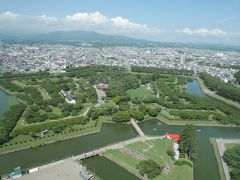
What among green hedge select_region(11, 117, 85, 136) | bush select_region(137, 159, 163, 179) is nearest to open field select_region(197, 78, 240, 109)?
green hedge select_region(11, 117, 85, 136)

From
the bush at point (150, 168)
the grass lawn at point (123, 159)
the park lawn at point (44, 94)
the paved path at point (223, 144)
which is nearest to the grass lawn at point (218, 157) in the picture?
the paved path at point (223, 144)

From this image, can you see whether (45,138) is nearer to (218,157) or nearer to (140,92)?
(218,157)

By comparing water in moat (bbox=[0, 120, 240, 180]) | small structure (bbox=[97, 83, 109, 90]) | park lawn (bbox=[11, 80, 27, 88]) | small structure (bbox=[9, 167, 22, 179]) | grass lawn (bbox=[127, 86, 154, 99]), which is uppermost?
small structure (bbox=[97, 83, 109, 90])

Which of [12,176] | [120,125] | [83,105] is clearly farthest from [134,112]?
[12,176]

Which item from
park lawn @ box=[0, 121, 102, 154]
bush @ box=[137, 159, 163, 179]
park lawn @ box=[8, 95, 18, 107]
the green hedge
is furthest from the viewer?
park lawn @ box=[8, 95, 18, 107]

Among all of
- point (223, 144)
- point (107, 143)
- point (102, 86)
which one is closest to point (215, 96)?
point (102, 86)

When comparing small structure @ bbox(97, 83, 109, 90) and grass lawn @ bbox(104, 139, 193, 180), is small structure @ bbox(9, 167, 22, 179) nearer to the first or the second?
grass lawn @ bbox(104, 139, 193, 180)

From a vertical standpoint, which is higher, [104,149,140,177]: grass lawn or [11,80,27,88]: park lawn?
[11,80,27,88]: park lawn

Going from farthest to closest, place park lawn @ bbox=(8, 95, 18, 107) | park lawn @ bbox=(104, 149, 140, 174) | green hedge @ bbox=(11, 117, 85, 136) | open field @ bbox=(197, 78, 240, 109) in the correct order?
1. open field @ bbox=(197, 78, 240, 109)
2. park lawn @ bbox=(8, 95, 18, 107)
3. green hedge @ bbox=(11, 117, 85, 136)
4. park lawn @ bbox=(104, 149, 140, 174)
